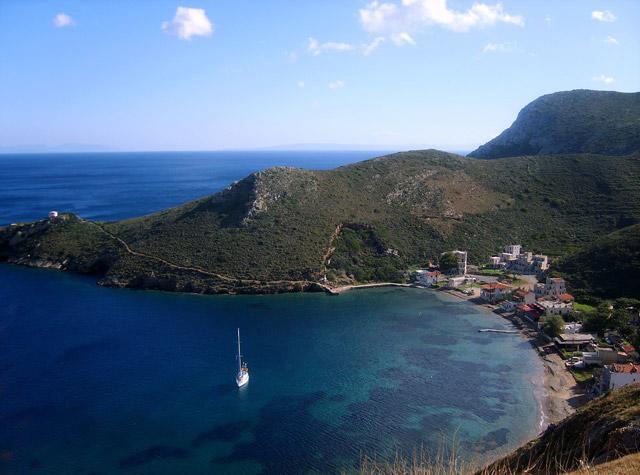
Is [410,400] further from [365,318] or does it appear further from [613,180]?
[613,180]

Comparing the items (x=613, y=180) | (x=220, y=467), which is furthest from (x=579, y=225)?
(x=220, y=467)

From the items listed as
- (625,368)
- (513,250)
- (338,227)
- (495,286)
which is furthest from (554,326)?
(338,227)

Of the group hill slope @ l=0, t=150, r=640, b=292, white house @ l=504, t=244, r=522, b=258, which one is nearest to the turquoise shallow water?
hill slope @ l=0, t=150, r=640, b=292

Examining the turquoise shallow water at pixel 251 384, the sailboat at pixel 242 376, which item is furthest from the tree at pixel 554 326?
the sailboat at pixel 242 376

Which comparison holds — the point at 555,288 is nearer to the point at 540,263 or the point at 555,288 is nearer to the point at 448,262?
the point at 540,263

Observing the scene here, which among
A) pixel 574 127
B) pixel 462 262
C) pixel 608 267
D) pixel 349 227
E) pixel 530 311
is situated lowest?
pixel 530 311

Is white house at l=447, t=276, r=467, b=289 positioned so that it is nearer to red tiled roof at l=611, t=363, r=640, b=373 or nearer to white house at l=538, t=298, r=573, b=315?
white house at l=538, t=298, r=573, b=315
